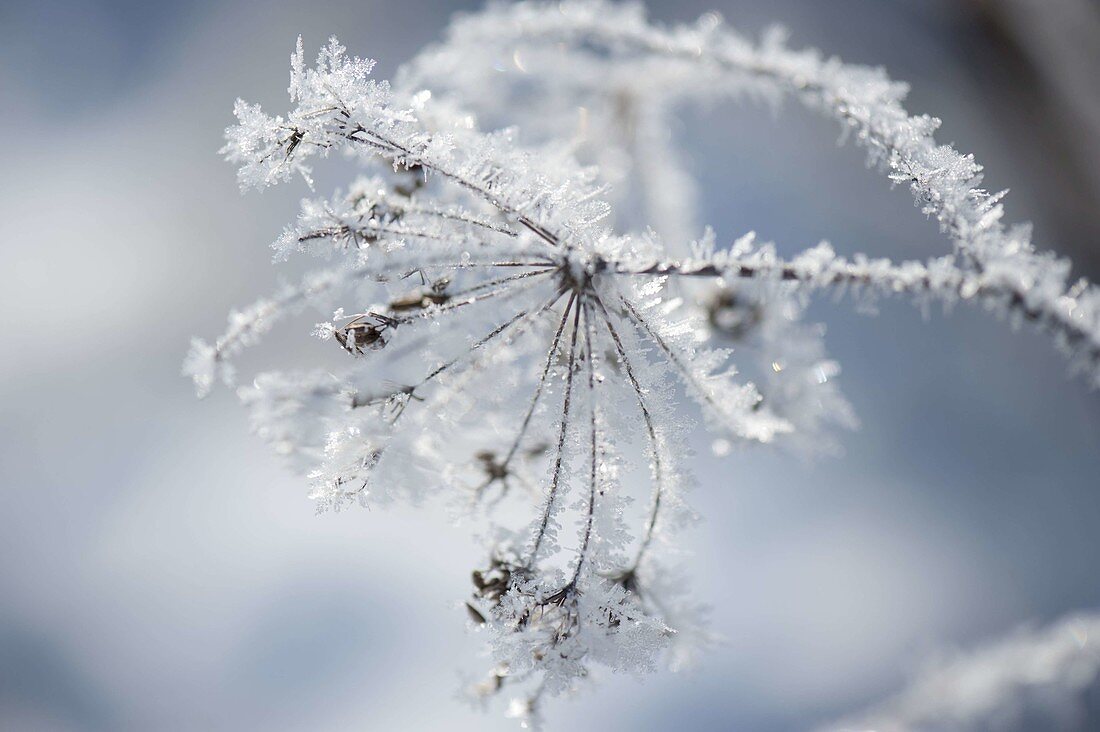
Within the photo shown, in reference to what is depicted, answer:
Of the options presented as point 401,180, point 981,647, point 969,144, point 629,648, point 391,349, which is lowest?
point 629,648

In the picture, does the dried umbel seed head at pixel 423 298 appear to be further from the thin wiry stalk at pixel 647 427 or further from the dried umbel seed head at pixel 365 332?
the thin wiry stalk at pixel 647 427

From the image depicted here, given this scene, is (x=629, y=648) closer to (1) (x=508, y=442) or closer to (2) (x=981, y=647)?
(1) (x=508, y=442)

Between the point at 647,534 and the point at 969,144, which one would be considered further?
the point at 969,144

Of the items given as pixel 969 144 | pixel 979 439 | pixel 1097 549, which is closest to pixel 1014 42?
pixel 969 144

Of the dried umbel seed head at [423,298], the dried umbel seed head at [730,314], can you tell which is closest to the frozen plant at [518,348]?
the dried umbel seed head at [423,298]

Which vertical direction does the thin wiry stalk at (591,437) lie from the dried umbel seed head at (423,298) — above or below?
below

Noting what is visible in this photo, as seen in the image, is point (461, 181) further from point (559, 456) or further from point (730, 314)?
point (730, 314)
